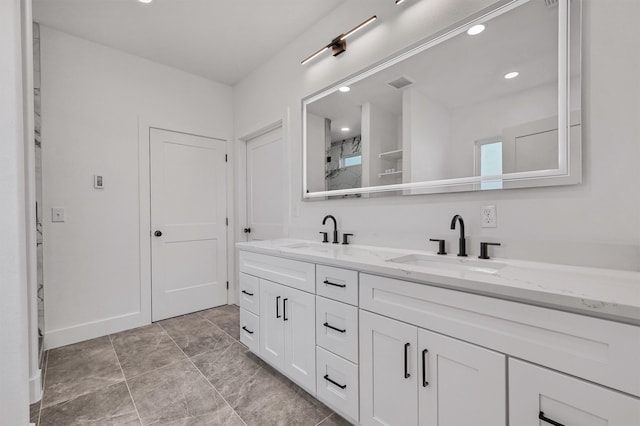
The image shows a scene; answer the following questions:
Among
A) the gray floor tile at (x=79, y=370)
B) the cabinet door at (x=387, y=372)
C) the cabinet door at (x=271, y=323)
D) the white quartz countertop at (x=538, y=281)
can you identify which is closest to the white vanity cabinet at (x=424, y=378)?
the cabinet door at (x=387, y=372)

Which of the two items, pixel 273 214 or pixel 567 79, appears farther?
pixel 273 214

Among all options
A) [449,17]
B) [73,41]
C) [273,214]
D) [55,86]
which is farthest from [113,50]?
[449,17]

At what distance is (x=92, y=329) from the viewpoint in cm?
255

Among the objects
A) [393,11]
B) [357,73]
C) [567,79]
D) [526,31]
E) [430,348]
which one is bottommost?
[430,348]

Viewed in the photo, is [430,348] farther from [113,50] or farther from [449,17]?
[113,50]

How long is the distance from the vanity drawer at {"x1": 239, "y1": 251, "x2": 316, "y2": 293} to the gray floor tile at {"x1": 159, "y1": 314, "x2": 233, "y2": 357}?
2.51ft

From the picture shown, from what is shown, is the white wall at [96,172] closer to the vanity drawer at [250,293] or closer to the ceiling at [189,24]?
the ceiling at [189,24]

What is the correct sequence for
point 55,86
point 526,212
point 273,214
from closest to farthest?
1. point 526,212
2. point 55,86
3. point 273,214

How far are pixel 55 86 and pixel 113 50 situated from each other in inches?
25.1

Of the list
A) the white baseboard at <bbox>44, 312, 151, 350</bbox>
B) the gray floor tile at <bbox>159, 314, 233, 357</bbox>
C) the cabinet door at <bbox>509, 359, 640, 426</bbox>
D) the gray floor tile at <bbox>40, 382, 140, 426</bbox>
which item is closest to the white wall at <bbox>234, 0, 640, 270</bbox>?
the cabinet door at <bbox>509, 359, 640, 426</bbox>

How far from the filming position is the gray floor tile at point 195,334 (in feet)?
7.68

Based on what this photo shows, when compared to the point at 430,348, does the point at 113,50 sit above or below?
above

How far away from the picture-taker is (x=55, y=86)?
2.40 m

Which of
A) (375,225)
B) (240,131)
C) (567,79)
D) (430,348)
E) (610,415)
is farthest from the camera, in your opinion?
(240,131)
